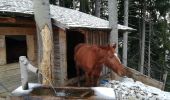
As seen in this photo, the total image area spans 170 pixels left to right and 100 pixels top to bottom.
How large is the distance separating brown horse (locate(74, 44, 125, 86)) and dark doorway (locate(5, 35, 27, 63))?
197cm

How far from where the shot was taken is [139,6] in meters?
25.2

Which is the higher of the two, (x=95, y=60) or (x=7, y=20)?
(x=7, y=20)

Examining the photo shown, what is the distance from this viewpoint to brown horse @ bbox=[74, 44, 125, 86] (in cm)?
793

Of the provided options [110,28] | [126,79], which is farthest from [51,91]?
[126,79]

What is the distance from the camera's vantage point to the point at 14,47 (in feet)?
31.1

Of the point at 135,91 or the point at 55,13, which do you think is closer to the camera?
the point at 135,91

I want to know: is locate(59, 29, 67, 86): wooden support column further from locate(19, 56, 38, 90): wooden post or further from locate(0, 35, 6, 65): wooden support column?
locate(19, 56, 38, 90): wooden post

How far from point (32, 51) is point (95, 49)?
2.36 metres

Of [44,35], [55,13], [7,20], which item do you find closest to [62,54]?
[44,35]

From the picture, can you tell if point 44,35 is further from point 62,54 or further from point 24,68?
point 24,68

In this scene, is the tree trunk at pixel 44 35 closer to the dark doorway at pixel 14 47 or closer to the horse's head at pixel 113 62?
the dark doorway at pixel 14 47

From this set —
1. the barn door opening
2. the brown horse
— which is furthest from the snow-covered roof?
the barn door opening

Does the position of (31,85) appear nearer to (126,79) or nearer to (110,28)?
(110,28)

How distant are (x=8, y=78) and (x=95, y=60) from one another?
2931 mm
